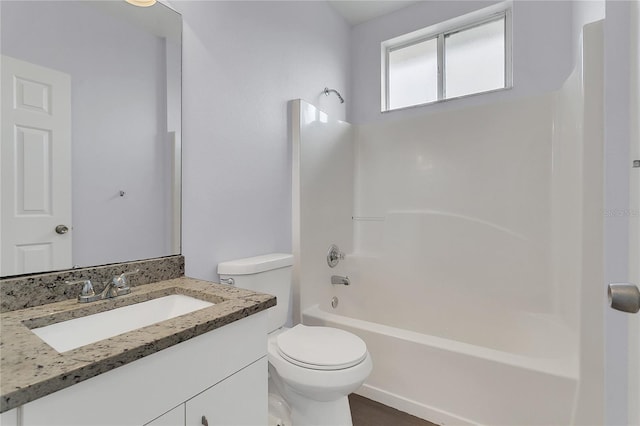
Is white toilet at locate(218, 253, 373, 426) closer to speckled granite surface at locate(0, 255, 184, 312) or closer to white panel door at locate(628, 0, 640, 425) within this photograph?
speckled granite surface at locate(0, 255, 184, 312)

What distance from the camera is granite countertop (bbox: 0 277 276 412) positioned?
530mm

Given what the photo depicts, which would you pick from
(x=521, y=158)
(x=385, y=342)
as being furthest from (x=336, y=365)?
(x=521, y=158)

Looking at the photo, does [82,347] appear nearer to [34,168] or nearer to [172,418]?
[172,418]

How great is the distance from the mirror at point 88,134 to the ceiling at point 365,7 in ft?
5.36

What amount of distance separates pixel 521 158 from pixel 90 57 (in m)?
2.35

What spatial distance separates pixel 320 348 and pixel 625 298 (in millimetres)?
1077

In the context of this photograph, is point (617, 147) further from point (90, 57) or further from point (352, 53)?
point (352, 53)

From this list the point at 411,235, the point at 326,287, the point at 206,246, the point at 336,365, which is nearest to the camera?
the point at 336,365

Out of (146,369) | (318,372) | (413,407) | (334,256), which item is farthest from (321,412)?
(334,256)

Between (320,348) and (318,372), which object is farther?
(320,348)

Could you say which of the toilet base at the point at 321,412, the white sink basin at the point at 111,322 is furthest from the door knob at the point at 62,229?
the toilet base at the point at 321,412

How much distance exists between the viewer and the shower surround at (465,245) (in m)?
1.35

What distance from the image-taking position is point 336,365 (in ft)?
4.12

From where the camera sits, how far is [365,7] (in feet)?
8.21
